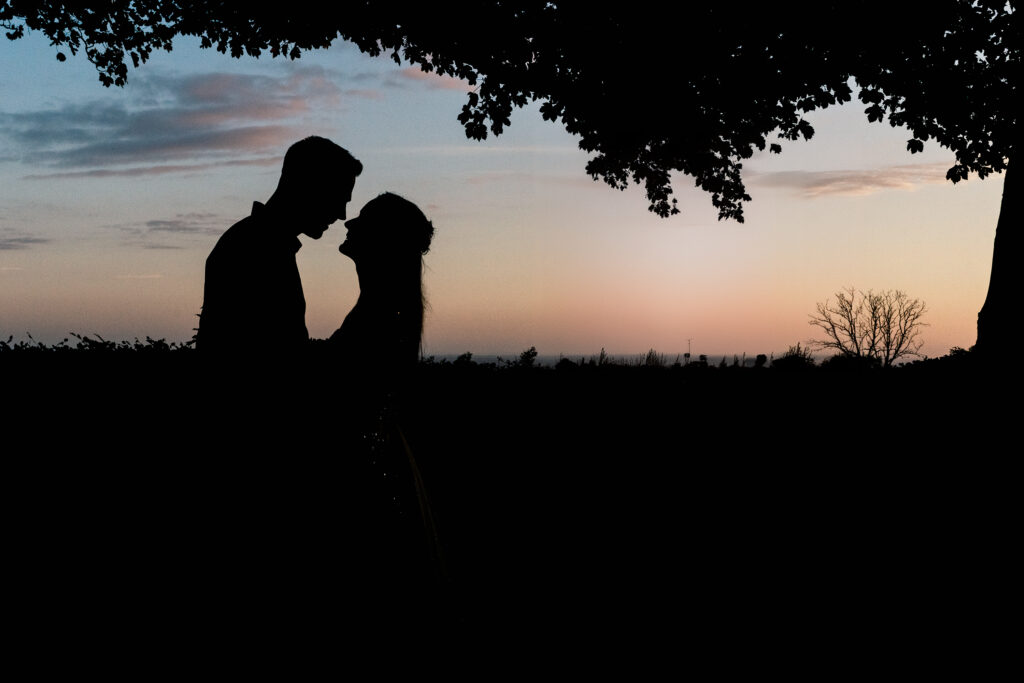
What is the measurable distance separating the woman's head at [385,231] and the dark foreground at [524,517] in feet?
1.84

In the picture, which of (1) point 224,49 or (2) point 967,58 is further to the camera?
(1) point 224,49

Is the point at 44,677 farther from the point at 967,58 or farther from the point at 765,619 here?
the point at 967,58

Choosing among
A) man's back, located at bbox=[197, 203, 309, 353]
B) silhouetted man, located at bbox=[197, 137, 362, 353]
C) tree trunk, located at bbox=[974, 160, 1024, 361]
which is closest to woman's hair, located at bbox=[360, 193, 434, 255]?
silhouetted man, located at bbox=[197, 137, 362, 353]

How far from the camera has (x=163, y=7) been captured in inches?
492

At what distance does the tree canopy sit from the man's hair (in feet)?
27.2

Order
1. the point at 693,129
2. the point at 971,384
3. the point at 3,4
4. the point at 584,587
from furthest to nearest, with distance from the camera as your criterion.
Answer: the point at 693,129 → the point at 3,4 → the point at 971,384 → the point at 584,587

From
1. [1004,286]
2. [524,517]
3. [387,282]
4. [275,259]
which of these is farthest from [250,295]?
[1004,286]

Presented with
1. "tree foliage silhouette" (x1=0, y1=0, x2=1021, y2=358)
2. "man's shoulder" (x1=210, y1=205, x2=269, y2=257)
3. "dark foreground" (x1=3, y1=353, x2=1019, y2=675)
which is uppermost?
"tree foliage silhouette" (x1=0, y1=0, x2=1021, y2=358)

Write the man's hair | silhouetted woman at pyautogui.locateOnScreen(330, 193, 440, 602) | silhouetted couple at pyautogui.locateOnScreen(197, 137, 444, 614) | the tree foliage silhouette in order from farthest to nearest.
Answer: the tree foliage silhouette
the man's hair
silhouetted woman at pyautogui.locateOnScreen(330, 193, 440, 602)
silhouetted couple at pyautogui.locateOnScreen(197, 137, 444, 614)

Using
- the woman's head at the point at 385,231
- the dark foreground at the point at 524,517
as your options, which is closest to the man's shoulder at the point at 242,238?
the woman's head at the point at 385,231

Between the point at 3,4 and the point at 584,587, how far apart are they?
11587 mm

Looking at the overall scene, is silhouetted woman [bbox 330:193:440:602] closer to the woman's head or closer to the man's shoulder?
the woman's head

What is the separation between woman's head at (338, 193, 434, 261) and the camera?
3152 millimetres

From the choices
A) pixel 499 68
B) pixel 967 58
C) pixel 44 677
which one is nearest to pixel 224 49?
pixel 499 68
